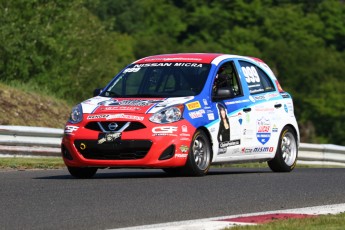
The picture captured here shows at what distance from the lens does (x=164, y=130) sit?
14.0 metres

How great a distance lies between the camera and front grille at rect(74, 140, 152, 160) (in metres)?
13.9

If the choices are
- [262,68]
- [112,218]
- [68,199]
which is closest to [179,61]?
[262,68]

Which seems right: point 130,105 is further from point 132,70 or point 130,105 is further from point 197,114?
point 132,70

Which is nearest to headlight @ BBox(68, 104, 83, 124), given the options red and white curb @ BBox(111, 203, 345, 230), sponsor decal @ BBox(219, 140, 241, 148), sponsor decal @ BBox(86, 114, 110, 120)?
sponsor decal @ BBox(86, 114, 110, 120)

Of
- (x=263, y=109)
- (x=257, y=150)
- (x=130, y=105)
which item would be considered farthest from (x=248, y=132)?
(x=130, y=105)

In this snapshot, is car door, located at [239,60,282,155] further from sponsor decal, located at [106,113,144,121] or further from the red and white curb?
the red and white curb

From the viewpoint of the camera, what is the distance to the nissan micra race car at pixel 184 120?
13938 millimetres

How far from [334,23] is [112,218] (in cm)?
12569

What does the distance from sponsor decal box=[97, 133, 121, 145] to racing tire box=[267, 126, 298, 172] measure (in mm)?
3235

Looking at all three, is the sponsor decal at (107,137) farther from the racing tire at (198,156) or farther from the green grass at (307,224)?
the green grass at (307,224)

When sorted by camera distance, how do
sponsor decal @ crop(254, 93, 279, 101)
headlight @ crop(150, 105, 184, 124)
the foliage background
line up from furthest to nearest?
the foliage background → sponsor decal @ crop(254, 93, 279, 101) → headlight @ crop(150, 105, 184, 124)

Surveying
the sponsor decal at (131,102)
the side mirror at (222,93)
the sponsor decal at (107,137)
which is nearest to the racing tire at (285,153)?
the side mirror at (222,93)

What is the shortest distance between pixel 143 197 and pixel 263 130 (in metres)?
4.76

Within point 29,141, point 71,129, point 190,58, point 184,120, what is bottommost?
point 29,141
